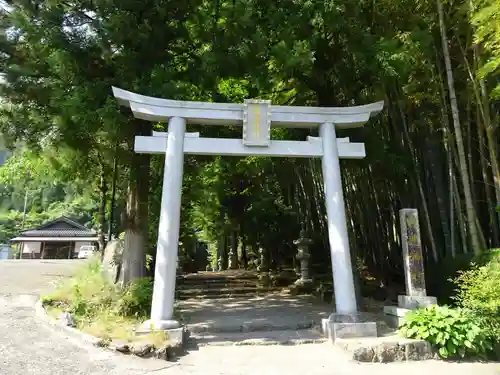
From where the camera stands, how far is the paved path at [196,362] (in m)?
4.07

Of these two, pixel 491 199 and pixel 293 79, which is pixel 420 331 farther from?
pixel 293 79

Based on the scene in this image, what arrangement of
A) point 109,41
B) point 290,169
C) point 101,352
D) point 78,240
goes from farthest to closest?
point 78,240 < point 290,169 < point 109,41 < point 101,352

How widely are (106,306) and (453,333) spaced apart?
4795 millimetres

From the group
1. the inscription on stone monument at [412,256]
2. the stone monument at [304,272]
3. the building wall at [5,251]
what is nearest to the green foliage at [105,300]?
the inscription on stone monument at [412,256]

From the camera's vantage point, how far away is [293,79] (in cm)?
740

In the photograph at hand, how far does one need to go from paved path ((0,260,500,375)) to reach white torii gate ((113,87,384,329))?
720 millimetres

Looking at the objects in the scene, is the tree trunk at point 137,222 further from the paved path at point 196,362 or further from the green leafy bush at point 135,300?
the paved path at point 196,362

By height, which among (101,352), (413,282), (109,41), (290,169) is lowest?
(101,352)

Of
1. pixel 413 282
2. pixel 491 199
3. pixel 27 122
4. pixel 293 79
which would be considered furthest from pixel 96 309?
pixel 491 199

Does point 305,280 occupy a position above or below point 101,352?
above

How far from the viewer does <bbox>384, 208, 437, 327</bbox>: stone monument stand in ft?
18.1

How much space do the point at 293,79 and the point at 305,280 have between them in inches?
212

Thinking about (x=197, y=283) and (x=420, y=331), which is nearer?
(x=420, y=331)

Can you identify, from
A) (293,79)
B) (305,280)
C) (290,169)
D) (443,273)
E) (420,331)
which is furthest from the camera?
(290,169)
